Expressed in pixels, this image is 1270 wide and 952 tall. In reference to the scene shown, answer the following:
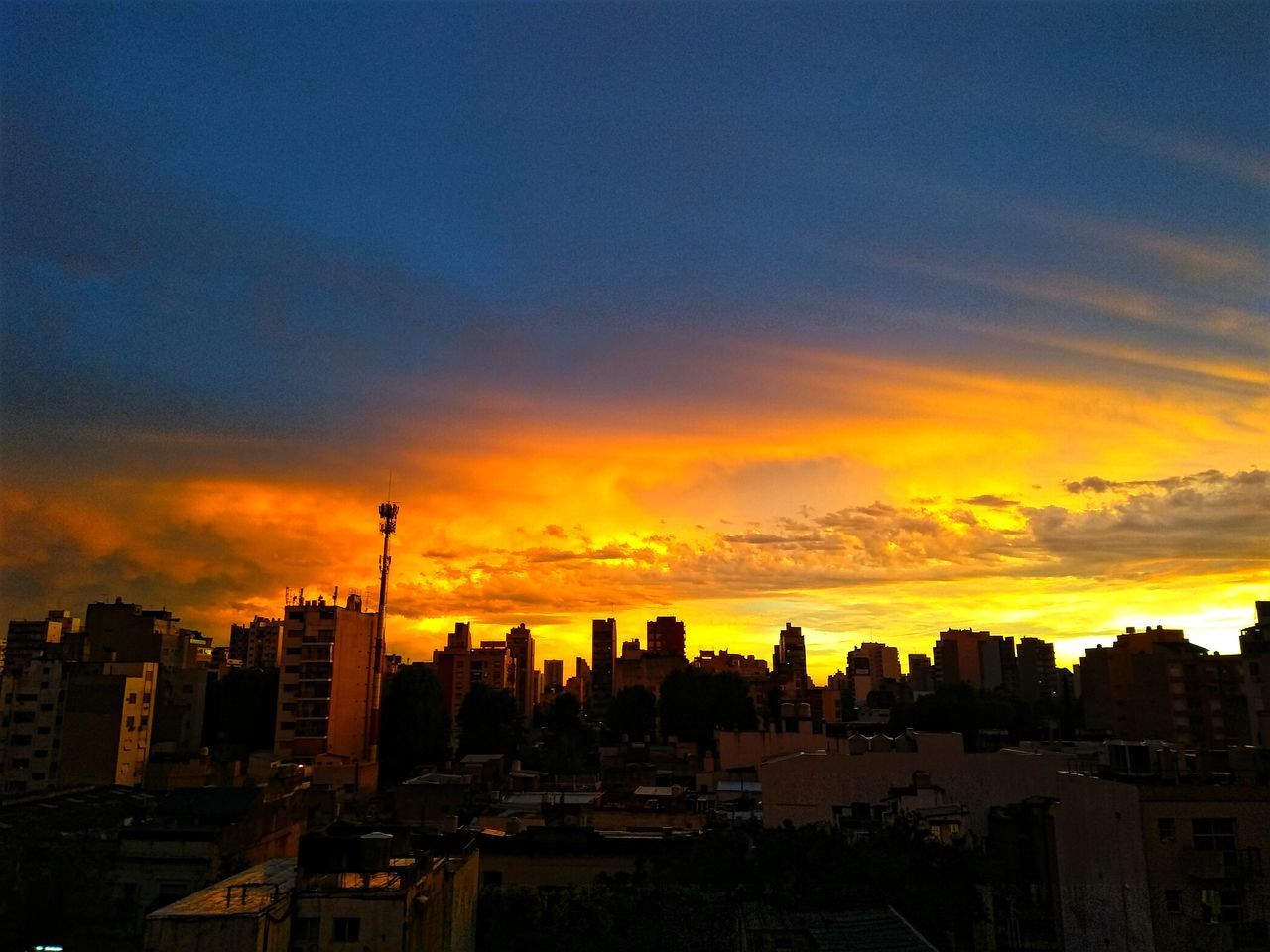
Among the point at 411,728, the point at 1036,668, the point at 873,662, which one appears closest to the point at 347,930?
the point at 411,728

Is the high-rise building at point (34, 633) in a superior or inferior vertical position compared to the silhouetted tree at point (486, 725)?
superior

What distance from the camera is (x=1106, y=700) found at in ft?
244

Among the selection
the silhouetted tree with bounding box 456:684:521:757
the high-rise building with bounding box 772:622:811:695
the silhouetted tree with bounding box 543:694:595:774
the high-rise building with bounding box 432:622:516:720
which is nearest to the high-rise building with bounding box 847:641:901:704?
the high-rise building with bounding box 772:622:811:695

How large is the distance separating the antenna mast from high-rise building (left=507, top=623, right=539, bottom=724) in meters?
75.0

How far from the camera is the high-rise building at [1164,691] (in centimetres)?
6425

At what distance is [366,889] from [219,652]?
4223 inches

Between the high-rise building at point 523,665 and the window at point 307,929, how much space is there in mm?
120789

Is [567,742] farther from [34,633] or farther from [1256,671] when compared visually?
[34,633]

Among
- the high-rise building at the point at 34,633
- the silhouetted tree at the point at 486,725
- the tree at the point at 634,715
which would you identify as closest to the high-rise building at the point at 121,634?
the silhouetted tree at the point at 486,725

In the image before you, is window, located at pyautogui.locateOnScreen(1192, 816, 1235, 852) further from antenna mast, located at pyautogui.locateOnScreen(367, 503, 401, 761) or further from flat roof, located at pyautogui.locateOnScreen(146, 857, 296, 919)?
antenna mast, located at pyautogui.locateOnScreen(367, 503, 401, 761)

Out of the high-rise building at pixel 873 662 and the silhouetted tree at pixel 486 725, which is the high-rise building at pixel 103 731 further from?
the high-rise building at pixel 873 662

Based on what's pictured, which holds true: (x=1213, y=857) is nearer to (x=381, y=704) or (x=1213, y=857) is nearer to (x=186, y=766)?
(x=186, y=766)

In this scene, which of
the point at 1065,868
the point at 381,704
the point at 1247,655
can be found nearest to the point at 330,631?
the point at 381,704

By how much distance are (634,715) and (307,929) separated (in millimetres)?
67452
